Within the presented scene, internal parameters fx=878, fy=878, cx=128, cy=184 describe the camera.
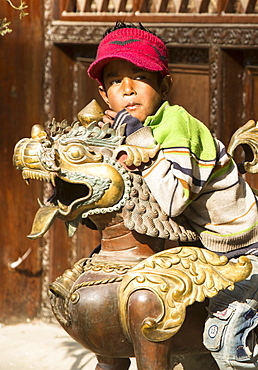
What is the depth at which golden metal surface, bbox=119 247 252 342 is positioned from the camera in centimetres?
262

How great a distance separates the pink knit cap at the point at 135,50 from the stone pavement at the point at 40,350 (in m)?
1.75

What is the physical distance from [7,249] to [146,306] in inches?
89.5

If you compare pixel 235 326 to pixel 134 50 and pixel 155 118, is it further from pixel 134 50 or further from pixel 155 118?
pixel 134 50

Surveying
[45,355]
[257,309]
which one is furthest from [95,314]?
[45,355]

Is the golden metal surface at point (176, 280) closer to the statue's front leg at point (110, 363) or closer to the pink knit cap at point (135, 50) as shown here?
the statue's front leg at point (110, 363)

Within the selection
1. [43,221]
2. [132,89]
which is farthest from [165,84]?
[43,221]

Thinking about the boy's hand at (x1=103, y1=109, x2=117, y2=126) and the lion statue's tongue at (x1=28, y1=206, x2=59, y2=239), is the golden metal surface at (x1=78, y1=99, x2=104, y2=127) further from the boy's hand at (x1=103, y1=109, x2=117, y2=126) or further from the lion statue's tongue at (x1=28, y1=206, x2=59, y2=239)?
the lion statue's tongue at (x1=28, y1=206, x2=59, y2=239)

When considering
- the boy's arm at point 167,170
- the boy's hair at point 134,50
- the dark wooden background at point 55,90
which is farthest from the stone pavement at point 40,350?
the boy's hair at point 134,50

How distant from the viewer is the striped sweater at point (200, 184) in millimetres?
2650

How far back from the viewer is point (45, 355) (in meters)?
4.42

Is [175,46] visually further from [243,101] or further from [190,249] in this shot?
[190,249]

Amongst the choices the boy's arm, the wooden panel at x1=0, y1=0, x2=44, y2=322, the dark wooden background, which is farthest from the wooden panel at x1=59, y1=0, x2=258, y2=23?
the boy's arm

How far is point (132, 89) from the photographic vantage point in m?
2.81

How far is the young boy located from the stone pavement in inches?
Result: 56.1
